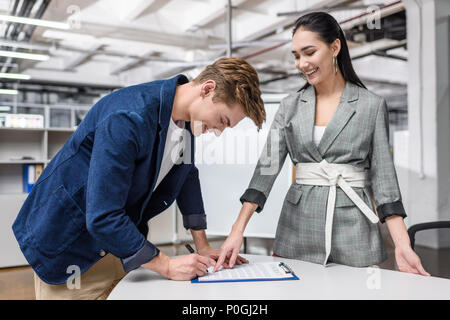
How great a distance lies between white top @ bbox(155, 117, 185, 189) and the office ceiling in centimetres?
395

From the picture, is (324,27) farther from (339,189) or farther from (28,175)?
(28,175)

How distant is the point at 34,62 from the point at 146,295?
11.9m

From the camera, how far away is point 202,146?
114 inches

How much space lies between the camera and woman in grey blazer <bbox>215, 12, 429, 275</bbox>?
3.66 feet

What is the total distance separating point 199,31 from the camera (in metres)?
7.78

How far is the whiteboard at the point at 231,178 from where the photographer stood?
2.74 meters

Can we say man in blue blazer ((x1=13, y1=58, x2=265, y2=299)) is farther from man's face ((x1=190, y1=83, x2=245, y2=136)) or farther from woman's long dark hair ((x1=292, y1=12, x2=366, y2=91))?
woman's long dark hair ((x1=292, y1=12, x2=366, y2=91))

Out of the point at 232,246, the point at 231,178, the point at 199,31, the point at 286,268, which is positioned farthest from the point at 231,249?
the point at 199,31

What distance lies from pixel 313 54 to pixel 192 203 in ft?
1.92

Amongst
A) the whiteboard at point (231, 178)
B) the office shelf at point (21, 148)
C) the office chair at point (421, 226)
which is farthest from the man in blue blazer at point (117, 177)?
the office shelf at point (21, 148)

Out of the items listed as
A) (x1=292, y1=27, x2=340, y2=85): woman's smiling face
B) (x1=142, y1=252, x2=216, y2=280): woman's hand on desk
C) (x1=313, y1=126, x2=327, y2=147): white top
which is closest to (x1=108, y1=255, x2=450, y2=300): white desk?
(x1=142, y1=252, x2=216, y2=280): woman's hand on desk
